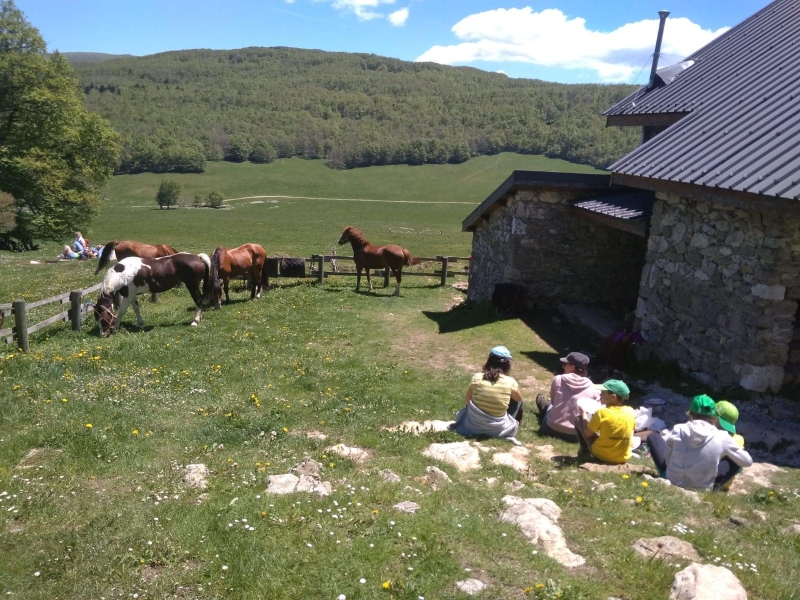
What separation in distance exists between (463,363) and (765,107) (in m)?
6.86

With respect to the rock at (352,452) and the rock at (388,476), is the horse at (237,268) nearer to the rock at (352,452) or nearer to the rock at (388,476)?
the rock at (352,452)

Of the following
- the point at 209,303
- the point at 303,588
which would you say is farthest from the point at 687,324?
the point at 209,303

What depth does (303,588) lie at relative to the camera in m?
4.07

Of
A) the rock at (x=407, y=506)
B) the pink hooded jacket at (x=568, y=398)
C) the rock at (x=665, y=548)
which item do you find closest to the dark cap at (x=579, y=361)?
the pink hooded jacket at (x=568, y=398)

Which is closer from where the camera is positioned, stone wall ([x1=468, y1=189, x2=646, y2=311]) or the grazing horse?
the grazing horse

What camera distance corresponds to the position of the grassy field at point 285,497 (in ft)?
13.7

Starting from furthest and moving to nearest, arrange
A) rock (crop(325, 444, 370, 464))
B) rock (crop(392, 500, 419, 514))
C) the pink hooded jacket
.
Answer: the pink hooded jacket
rock (crop(325, 444, 370, 464))
rock (crop(392, 500, 419, 514))

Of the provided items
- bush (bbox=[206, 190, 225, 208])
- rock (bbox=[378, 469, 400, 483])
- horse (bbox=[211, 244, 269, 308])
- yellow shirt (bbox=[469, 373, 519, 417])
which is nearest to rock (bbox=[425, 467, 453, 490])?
rock (bbox=[378, 469, 400, 483])

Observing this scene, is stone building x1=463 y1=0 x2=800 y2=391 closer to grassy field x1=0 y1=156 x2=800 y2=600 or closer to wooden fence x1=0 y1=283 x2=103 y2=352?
grassy field x1=0 y1=156 x2=800 y2=600

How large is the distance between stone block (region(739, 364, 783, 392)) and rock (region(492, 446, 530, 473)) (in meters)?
3.79

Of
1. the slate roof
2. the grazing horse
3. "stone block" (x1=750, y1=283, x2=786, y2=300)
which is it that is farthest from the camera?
the grazing horse

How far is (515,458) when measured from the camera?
6.81m

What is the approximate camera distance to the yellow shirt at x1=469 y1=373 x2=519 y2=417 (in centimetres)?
723

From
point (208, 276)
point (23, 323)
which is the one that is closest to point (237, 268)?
point (208, 276)
